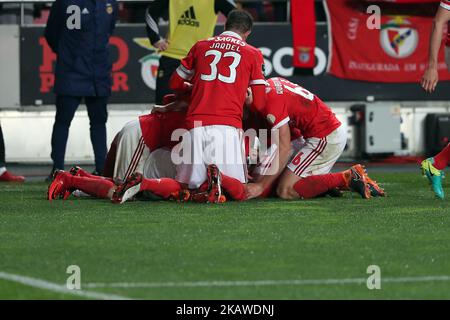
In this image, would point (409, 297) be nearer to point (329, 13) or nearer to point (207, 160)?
point (207, 160)

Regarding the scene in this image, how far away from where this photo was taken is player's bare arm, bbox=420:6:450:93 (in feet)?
29.5

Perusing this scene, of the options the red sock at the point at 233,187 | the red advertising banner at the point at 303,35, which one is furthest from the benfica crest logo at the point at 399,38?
the red sock at the point at 233,187

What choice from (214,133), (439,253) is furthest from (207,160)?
(439,253)

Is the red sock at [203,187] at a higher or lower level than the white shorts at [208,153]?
lower

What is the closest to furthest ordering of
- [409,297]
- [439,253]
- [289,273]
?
[409,297]
[289,273]
[439,253]

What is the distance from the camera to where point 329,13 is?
15.3 meters

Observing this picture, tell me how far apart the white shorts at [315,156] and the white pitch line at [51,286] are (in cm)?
433

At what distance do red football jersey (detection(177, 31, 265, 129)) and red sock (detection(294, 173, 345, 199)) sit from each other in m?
0.74

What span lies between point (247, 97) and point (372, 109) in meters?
6.01

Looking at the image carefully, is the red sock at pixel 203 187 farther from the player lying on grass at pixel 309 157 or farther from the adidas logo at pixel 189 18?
the adidas logo at pixel 189 18

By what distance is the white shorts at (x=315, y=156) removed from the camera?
31.7 ft

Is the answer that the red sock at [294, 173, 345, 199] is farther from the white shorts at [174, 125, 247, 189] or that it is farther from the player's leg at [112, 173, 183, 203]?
the player's leg at [112, 173, 183, 203]

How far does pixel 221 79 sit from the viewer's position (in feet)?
30.4

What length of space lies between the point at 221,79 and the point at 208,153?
56cm
